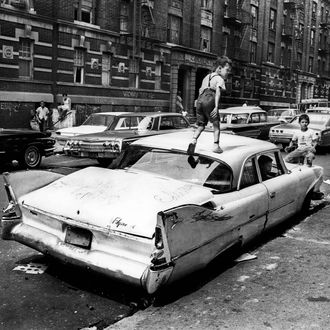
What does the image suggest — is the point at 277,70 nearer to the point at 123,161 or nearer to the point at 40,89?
the point at 40,89

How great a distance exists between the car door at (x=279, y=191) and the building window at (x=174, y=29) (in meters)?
26.3

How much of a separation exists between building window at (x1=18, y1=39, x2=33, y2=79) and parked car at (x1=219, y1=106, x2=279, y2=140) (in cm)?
951

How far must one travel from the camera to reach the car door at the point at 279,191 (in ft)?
18.8

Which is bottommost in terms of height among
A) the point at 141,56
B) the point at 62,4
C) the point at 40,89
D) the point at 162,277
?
the point at 162,277

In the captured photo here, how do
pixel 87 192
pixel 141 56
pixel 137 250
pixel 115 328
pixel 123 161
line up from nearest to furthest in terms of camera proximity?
pixel 115 328 → pixel 137 250 → pixel 87 192 → pixel 123 161 → pixel 141 56

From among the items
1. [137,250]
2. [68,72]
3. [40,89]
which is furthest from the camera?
[68,72]

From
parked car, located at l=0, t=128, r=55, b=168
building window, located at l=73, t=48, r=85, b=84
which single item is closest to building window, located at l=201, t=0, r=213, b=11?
building window, located at l=73, t=48, r=85, b=84

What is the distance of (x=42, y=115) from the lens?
20.9m

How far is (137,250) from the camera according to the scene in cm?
389

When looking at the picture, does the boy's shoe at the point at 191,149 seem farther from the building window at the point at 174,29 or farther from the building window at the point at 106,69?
the building window at the point at 174,29

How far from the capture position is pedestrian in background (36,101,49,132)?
20.9 meters

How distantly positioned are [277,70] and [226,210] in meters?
45.7

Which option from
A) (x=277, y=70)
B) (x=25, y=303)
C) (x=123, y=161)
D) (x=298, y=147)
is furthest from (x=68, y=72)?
(x=277, y=70)

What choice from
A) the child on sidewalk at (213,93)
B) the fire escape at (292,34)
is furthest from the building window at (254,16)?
the child on sidewalk at (213,93)
